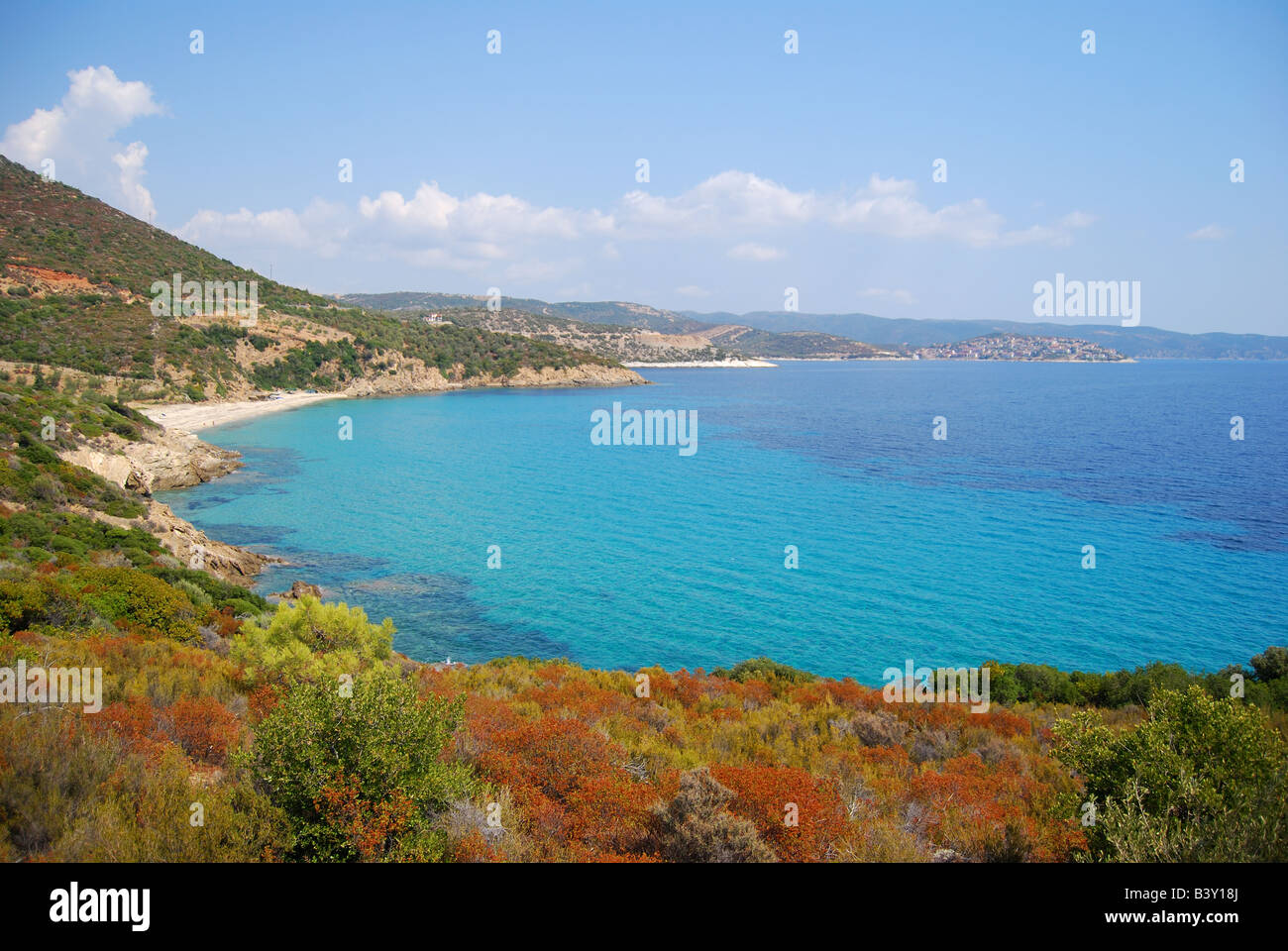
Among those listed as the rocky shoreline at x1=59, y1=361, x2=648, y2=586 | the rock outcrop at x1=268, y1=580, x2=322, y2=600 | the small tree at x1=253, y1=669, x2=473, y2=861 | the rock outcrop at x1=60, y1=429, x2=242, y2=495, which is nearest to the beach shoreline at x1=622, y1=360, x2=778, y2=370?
the rocky shoreline at x1=59, y1=361, x2=648, y2=586

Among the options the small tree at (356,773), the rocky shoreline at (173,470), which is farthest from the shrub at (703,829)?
the rocky shoreline at (173,470)

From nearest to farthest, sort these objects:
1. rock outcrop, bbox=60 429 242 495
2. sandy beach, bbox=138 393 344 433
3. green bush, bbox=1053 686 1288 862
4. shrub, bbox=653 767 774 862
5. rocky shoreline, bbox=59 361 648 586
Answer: green bush, bbox=1053 686 1288 862, shrub, bbox=653 767 774 862, rocky shoreline, bbox=59 361 648 586, rock outcrop, bbox=60 429 242 495, sandy beach, bbox=138 393 344 433

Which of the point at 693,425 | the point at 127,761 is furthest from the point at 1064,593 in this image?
the point at 693,425

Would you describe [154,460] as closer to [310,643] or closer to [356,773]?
[310,643]

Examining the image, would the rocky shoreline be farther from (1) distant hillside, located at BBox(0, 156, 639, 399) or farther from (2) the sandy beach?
(1) distant hillside, located at BBox(0, 156, 639, 399)

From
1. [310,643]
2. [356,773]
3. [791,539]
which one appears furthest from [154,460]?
[356,773]

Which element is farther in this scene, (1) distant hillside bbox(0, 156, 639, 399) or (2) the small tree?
(1) distant hillside bbox(0, 156, 639, 399)

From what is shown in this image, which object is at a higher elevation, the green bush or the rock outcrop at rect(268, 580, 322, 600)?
the green bush
